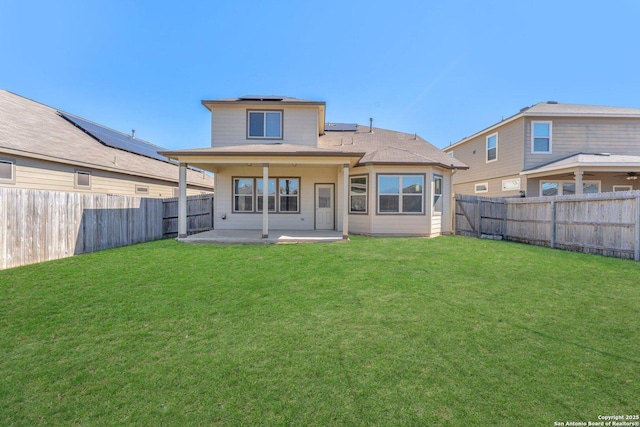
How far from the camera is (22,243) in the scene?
264 inches

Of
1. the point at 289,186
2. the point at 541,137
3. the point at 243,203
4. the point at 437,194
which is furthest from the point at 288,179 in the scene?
the point at 541,137

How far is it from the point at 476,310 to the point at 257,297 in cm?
342

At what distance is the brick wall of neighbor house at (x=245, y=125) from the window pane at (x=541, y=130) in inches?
435

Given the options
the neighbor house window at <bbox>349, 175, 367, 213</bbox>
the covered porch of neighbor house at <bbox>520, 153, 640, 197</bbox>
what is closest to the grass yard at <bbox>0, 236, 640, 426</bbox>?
the neighbor house window at <bbox>349, 175, 367, 213</bbox>

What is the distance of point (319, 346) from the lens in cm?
326

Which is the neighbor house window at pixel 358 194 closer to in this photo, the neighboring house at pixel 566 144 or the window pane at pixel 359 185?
the window pane at pixel 359 185

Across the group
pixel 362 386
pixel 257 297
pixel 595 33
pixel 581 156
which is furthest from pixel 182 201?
pixel 595 33

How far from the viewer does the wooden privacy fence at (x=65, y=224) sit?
6508 mm

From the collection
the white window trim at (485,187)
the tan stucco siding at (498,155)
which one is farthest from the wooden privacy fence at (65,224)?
the white window trim at (485,187)

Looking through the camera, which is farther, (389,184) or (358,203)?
(358,203)

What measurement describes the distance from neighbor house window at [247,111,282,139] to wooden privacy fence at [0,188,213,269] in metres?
5.17

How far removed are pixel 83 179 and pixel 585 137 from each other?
76.4 feet

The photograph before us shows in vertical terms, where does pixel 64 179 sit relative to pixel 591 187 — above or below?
below

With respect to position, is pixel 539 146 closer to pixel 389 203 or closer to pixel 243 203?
pixel 389 203
